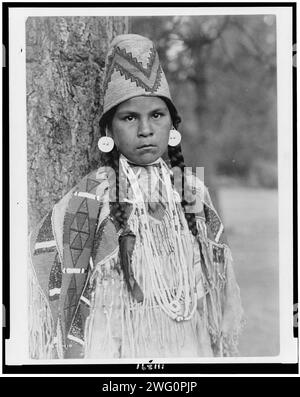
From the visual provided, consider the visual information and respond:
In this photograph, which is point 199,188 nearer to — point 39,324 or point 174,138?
point 174,138

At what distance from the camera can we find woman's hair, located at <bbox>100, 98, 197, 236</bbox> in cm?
192

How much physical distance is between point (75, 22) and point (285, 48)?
65 centimetres

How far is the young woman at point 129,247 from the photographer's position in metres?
1.90

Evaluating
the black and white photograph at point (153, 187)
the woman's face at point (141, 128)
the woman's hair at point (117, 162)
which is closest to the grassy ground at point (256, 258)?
the black and white photograph at point (153, 187)

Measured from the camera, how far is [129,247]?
1.92m

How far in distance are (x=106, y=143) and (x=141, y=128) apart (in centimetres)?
12

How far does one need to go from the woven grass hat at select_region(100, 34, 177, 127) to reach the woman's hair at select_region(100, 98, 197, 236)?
0.06 feet

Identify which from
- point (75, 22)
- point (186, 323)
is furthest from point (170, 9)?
point (186, 323)

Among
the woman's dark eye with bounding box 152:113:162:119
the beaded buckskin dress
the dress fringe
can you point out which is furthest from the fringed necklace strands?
the dress fringe

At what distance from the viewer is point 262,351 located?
2.01 meters

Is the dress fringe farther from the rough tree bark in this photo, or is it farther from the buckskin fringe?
the rough tree bark

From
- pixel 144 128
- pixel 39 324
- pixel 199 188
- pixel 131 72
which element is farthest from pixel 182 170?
pixel 39 324

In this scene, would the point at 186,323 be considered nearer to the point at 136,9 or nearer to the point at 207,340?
the point at 207,340
